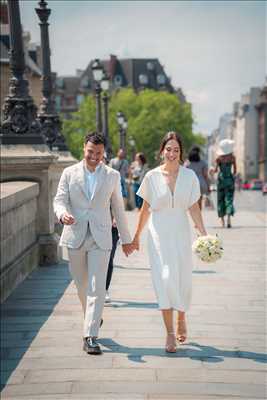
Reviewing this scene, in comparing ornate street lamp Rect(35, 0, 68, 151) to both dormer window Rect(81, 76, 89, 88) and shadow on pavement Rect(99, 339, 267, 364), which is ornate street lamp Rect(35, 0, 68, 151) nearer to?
shadow on pavement Rect(99, 339, 267, 364)

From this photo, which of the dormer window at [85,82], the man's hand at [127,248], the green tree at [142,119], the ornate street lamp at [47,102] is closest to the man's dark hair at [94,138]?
the man's hand at [127,248]

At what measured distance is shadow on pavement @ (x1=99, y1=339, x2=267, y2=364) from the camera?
5934mm

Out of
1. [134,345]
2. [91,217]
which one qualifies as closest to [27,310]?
[134,345]

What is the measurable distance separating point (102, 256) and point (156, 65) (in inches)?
4718

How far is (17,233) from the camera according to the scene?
9.08 m

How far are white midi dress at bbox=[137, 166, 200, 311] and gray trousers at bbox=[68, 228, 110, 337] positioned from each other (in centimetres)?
45

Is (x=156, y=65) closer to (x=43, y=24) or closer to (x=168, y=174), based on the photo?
(x=43, y=24)

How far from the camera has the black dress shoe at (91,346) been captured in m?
6.03

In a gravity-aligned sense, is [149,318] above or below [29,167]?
below

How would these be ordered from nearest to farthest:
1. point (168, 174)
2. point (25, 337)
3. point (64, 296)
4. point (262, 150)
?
point (168, 174) < point (25, 337) < point (64, 296) < point (262, 150)

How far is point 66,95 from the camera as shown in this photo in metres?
128

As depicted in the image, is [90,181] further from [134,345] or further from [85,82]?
[85,82]

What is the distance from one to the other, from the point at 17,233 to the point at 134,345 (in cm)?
324

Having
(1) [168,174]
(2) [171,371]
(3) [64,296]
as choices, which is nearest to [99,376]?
(2) [171,371]
